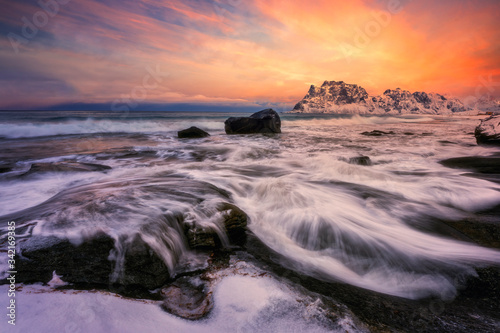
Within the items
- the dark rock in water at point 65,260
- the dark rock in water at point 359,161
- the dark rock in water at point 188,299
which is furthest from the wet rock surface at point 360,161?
the dark rock in water at point 65,260

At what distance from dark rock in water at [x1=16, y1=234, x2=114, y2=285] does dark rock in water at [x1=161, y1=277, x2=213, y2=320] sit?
0.55 metres

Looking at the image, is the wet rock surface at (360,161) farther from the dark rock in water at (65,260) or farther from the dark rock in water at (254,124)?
the dark rock in water at (254,124)

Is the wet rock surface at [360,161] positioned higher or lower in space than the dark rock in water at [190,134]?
higher

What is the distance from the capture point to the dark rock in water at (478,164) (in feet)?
17.2

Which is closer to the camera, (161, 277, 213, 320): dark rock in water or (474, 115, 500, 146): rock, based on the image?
(161, 277, 213, 320): dark rock in water

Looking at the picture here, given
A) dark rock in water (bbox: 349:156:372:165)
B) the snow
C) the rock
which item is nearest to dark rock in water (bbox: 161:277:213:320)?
the snow

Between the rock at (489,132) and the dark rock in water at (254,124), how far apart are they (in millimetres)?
11470

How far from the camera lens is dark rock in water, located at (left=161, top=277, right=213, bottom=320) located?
5.23 ft

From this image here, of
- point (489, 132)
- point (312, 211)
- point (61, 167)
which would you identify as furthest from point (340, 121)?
point (61, 167)

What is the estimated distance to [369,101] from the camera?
575ft

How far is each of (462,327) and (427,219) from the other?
2.31 metres

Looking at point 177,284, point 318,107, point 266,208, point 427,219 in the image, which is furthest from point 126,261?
point 318,107

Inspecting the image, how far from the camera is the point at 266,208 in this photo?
149 inches

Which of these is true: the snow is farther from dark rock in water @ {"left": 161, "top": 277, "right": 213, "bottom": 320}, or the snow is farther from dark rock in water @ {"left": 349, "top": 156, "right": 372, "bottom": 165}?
dark rock in water @ {"left": 349, "top": 156, "right": 372, "bottom": 165}
